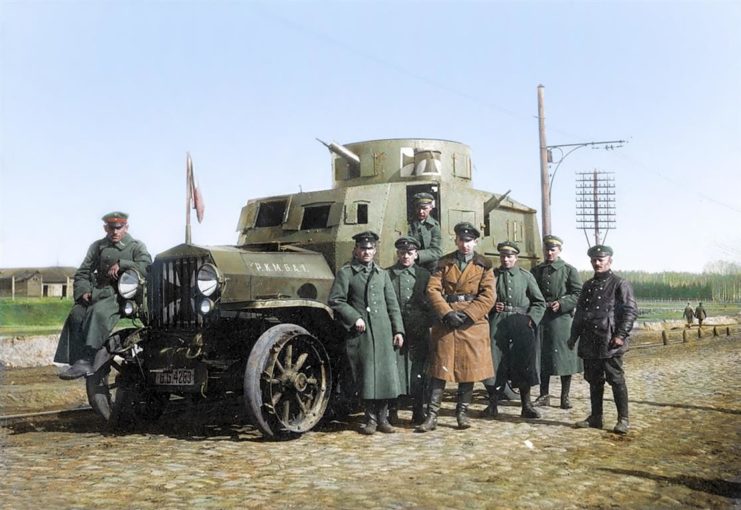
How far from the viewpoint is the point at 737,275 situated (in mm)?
70625

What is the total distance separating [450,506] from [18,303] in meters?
38.6

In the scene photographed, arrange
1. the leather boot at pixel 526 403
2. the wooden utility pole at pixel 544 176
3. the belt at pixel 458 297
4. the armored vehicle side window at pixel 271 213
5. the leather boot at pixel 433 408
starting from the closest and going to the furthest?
the leather boot at pixel 433 408
the belt at pixel 458 297
the leather boot at pixel 526 403
the armored vehicle side window at pixel 271 213
the wooden utility pole at pixel 544 176

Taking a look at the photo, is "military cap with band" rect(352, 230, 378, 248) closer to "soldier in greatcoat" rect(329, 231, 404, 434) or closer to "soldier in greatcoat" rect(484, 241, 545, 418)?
"soldier in greatcoat" rect(329, 231, 404, 434)

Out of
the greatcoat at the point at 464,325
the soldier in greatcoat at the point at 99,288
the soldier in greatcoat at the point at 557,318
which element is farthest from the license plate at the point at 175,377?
the soldier in greatcoat at the point at 557,318

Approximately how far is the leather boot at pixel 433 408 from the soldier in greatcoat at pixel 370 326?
→ 324 mm

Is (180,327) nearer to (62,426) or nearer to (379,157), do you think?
(62,426)

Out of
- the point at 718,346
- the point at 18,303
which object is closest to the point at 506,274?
the point at 718,346

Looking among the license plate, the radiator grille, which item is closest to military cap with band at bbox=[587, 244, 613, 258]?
the radiator grille

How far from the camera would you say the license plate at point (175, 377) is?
7111 millimetres

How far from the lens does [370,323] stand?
7.55 meters

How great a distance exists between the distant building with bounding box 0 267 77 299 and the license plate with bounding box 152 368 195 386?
5331 centimetres

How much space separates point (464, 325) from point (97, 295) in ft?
12.1

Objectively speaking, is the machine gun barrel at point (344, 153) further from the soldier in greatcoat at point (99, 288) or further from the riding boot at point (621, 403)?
the riding boot at point (621, 403)

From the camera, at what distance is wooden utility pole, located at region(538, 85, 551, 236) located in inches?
806
